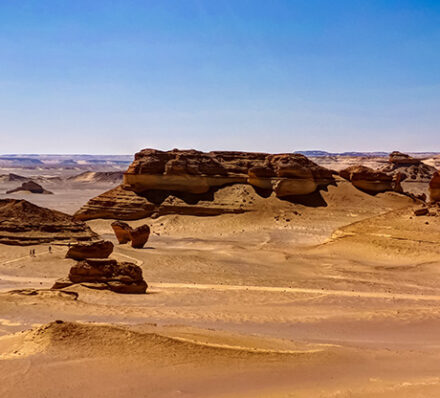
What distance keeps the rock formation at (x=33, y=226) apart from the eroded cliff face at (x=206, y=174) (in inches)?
557

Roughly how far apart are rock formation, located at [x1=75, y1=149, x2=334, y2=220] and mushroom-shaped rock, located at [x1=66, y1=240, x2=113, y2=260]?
16.1 metres

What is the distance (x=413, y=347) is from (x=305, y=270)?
34.2ft

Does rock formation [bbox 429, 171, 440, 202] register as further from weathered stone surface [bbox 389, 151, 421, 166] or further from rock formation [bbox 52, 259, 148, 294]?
weathered stone surface [bbox 389, 151, 421, 166]

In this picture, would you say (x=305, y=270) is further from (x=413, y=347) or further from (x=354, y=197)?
(x=354, y=197)

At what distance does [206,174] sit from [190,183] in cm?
154

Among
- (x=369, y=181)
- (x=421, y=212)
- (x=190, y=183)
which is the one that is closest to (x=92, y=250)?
(x=421, y=212)

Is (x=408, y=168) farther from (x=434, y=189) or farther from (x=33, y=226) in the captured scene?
(x=33, y=226)

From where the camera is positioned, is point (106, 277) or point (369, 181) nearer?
point (106, 277)

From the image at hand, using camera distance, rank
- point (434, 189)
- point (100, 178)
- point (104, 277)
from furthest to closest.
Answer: point (100, 178)
point (434, 189)
point (104, 277)

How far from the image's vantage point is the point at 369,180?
41094 mm

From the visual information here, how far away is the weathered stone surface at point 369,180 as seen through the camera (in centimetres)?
4109

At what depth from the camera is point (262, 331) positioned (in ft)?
31.8

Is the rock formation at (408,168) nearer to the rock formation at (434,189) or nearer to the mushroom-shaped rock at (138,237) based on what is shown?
the rock formation at (434,189)

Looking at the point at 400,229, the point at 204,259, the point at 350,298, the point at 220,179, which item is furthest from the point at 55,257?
the point at 220,179
